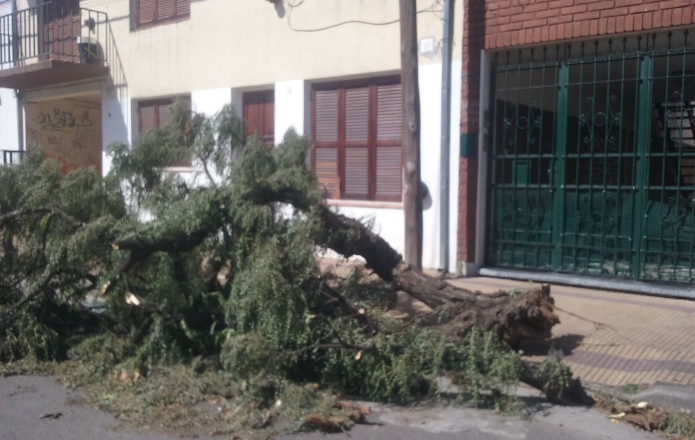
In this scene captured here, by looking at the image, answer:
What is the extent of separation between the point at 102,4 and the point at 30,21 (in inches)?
110

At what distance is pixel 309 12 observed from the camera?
11047mm

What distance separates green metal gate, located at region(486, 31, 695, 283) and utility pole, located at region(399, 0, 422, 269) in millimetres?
1608

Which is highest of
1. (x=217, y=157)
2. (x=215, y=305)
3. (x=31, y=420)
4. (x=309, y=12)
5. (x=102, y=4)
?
(x=102, y=4)

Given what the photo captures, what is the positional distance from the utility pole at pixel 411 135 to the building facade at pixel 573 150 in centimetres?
121

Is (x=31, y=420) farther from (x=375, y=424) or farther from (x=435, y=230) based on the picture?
(x=435, y=230)

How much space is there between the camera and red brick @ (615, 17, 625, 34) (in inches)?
325

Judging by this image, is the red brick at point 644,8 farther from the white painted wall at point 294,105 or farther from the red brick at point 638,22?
the white painted wall at point 294,105

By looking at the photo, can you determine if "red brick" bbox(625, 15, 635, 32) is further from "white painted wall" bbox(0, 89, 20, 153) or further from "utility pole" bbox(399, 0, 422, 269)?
"white painted wall" bbox(0, 89, 20, 153)

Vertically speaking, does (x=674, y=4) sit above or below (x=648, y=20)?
above

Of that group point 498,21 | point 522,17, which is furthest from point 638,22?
point 498,21

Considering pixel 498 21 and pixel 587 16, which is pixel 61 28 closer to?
pixel 498 21

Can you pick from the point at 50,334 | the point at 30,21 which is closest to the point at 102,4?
the point at 30,21

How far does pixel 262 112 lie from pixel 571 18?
5618mm

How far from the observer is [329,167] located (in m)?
11.4
